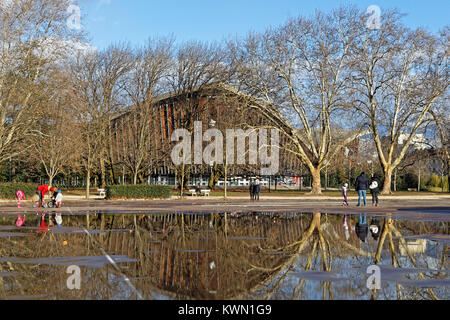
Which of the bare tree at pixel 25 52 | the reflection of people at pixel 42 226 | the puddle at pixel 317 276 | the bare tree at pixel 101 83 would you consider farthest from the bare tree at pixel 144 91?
the puddle at pixel 317 276

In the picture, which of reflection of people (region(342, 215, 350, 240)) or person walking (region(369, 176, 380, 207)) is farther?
person walking (region(369, 176, 380, 207))

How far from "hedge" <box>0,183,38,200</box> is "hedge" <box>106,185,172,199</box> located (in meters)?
5.40

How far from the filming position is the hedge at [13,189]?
38.9 m

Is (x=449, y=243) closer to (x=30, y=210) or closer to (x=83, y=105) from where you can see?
(x=30, y=210)

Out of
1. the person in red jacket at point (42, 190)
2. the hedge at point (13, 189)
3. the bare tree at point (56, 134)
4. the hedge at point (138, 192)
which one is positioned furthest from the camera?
the bare tree at point (56, 134)

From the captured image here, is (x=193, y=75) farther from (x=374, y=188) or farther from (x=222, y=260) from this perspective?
(x=222, y=260)

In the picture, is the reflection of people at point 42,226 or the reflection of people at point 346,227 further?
Result: the reflection of people at point 42,226

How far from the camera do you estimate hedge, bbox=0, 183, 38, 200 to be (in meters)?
38.9

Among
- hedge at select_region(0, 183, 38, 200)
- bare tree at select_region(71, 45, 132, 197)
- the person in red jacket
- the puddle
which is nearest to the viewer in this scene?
the puddle

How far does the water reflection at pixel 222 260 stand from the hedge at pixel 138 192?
20.3 m

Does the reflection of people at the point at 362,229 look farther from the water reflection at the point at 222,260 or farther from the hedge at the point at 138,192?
the hedge at the point at 138,192

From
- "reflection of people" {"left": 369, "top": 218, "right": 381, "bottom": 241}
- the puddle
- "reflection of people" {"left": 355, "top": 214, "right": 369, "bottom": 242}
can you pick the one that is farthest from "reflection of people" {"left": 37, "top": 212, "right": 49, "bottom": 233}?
the puddle

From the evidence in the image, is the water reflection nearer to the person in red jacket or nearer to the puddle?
the puddle

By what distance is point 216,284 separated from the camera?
31.0 feet
